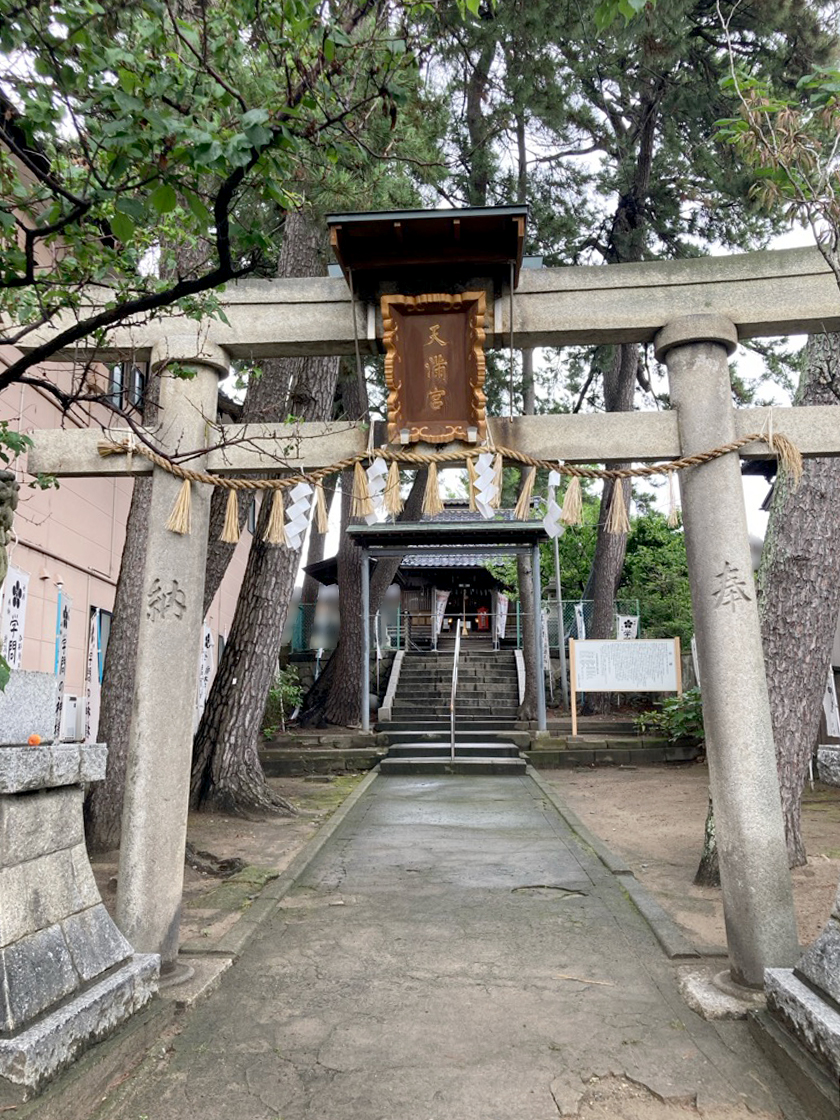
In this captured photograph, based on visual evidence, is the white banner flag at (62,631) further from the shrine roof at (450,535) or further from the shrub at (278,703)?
the shrine roof at (450,535)

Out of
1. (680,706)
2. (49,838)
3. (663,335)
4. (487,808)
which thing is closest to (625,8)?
(663,335)

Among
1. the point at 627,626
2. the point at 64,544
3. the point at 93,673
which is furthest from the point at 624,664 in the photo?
the point at 64,544

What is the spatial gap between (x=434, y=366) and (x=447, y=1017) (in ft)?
12.3

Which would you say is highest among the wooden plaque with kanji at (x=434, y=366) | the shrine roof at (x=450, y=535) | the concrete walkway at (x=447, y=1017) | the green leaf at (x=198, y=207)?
the shrine roof at (x=450, y=535)

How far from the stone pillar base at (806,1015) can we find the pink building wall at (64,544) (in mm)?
8127

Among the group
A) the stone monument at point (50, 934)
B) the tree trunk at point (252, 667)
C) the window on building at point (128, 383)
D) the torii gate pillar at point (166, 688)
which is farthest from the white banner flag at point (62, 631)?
the stone monument at point (50, 934)

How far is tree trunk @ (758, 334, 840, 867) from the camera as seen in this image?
6699 millimetres

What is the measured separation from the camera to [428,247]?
4.82 m

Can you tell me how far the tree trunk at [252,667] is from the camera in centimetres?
909

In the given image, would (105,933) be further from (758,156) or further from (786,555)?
(786,555)

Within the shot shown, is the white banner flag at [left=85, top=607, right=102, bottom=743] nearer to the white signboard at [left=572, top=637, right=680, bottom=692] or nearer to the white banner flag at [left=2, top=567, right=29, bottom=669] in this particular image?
the white banner flag at [left=2, top=567, right=29, bottom=669]

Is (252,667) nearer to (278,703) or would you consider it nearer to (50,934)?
(50,934)

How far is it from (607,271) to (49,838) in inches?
176

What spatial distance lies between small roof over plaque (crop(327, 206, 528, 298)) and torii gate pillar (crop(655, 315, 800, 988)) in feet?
3.89
